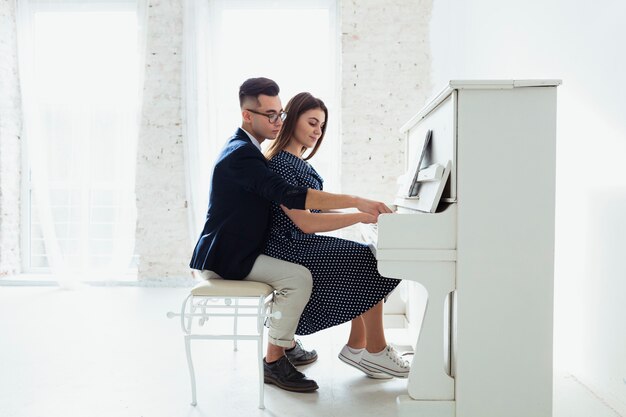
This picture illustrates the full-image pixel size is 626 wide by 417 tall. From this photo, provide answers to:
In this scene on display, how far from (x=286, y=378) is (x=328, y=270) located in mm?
454

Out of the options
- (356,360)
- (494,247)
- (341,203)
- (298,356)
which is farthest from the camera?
(298,356)

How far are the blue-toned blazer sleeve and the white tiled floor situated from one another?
736 mm

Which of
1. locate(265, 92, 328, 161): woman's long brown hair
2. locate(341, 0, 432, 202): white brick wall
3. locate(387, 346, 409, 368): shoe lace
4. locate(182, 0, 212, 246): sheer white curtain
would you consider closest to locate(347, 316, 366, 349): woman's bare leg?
locate(387, 346, 409, 368): shoe lace

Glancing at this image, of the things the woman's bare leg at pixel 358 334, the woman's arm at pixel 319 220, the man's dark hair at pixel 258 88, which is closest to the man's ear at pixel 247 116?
the man's dark hair at pixel 258 88

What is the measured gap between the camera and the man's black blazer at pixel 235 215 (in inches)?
86.7

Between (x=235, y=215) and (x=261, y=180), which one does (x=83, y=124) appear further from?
(x=261, y=180)

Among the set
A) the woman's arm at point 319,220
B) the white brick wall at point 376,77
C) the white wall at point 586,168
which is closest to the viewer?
the white wall at point 586,168

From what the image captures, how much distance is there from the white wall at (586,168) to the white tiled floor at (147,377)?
0.19 meters

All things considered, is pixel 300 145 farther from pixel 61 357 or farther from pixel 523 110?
pixel 61 357

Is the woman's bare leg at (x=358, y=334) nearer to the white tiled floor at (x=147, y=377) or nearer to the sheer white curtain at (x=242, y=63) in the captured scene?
the white tiled floor at (x=147, y=377)

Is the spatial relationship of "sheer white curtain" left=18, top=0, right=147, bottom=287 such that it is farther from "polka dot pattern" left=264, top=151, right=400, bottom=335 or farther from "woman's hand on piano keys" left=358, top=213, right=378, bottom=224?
"woman's hand on piano keys" left=358, top=213, right=378, bottom=224

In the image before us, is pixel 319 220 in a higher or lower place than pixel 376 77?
lower

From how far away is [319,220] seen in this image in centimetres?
223

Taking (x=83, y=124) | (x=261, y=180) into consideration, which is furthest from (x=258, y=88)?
(x=83, y=124)
